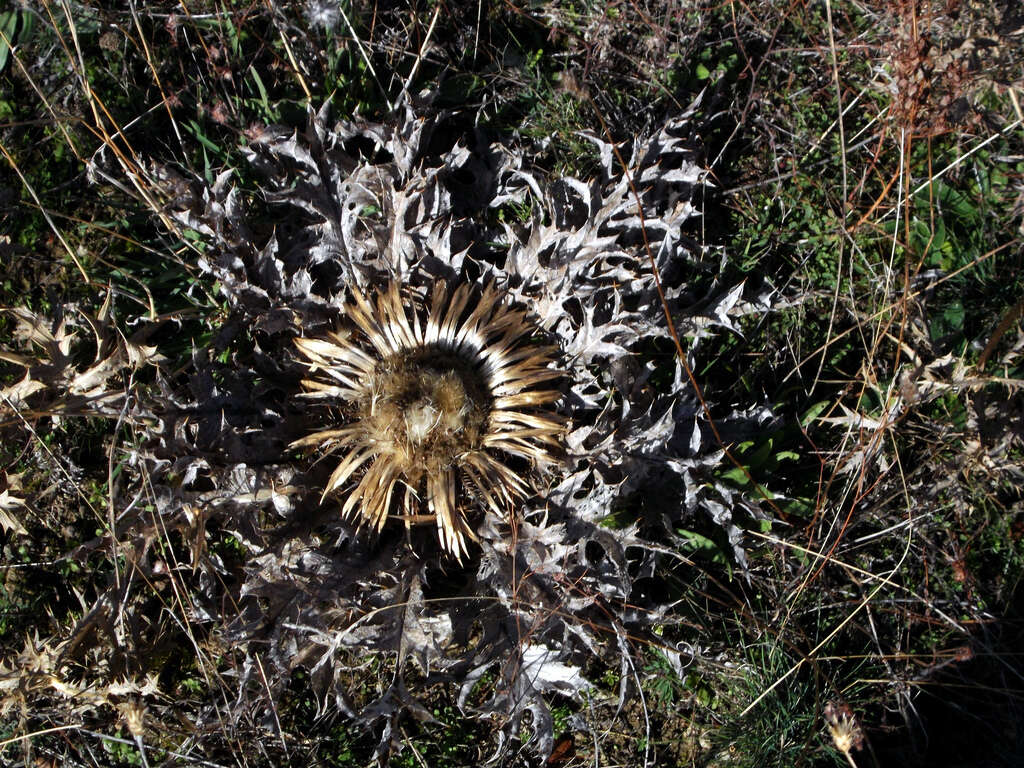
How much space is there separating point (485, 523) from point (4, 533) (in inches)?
66.3

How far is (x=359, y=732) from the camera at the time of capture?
8.69 feet

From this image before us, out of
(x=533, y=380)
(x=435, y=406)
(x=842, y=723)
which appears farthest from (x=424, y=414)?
(x=842, y=723)

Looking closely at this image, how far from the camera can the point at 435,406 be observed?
7.48 ft

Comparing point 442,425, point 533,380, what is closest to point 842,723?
point 533,380

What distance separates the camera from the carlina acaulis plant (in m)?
2.28

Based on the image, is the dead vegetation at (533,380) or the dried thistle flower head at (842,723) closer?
the dried thistle flower head at (842,723)

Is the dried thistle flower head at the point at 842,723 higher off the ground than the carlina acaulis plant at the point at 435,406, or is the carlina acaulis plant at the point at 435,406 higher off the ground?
the carlina acaulis plant at the point at 435,406

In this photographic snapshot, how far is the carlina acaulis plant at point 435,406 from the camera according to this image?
2283mm

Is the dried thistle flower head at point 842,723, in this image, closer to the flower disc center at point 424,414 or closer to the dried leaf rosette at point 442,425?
the dried leaf rosette at point 442,425

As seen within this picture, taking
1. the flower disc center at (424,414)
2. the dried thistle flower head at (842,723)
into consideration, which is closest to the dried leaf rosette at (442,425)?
the flower disc center at (424,414)

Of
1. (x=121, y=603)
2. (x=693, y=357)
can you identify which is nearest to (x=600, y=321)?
(x=693, y=357)

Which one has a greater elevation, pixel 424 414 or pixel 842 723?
pixel 424 414

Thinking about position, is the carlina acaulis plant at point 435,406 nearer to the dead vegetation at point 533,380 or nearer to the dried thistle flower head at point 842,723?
the dead vegetation at point 533,380

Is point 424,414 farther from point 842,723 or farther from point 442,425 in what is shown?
point 842,723
